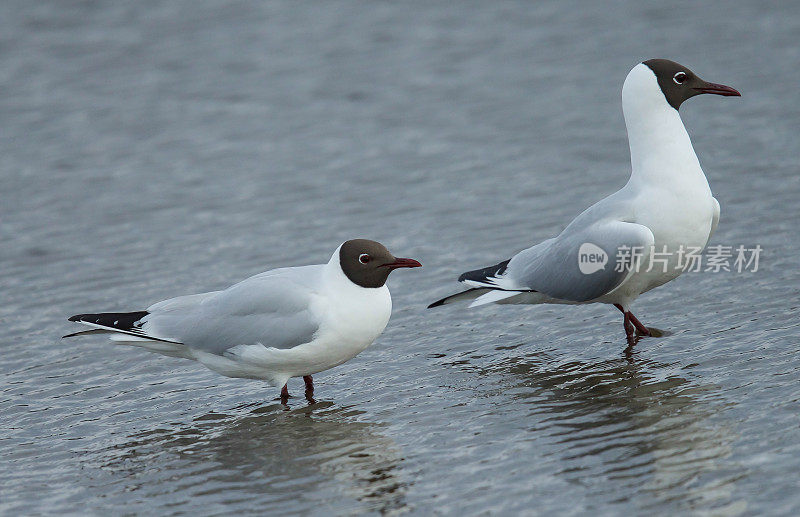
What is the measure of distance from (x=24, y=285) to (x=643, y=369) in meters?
5.64

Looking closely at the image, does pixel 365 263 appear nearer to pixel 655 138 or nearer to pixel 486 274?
pixel 486 274

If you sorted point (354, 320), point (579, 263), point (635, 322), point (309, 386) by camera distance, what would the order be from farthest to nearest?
point (635, 322)
point (579, 263)
point (309, 386)
point (354, 320)

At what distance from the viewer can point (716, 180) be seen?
455 inches

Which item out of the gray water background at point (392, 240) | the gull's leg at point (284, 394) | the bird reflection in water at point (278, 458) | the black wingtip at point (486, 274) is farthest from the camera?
the black wingtip at point (486, 274)

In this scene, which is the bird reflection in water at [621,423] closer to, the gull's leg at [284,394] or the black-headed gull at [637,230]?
the black-headed gull at [637,230]

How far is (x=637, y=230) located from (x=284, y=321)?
2334 millimetres

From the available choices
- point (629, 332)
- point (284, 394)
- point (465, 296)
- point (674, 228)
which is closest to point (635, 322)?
point (629, 332)

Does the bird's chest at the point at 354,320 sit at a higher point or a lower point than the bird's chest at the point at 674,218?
lower

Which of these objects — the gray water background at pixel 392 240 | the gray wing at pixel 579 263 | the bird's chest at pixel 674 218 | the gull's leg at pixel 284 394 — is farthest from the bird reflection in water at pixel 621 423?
the gull's leg at pixel 284 394

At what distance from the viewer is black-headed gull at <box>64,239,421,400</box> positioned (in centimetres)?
740

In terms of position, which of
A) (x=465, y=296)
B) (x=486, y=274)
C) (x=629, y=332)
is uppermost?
(x=486, y=274)

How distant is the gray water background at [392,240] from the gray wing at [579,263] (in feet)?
1.39

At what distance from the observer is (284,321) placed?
7.47 metres

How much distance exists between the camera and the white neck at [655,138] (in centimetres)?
797
